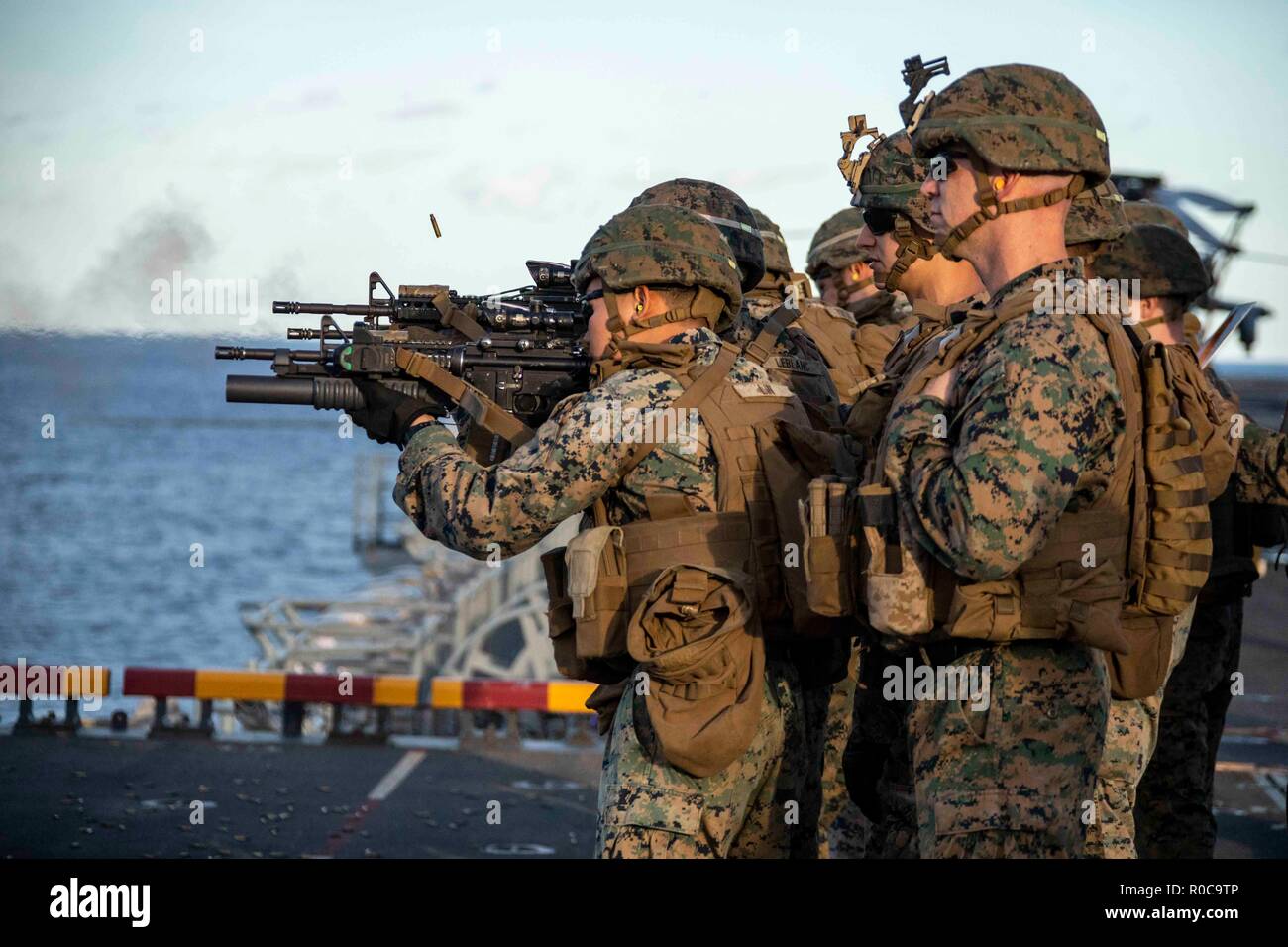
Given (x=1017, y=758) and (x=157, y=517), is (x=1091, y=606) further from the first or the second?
(x=157, y=517)

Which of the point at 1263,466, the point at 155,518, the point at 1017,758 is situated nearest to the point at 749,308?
the point at 1263,466

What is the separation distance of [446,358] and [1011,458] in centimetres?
246

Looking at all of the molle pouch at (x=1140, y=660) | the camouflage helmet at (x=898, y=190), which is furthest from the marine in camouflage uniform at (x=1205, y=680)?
the molle pouch at (x=1140, y=660)

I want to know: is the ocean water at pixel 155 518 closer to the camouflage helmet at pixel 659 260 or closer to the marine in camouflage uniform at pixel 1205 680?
the camouflage helmet at pixel 659 260

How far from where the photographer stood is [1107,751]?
201 inches

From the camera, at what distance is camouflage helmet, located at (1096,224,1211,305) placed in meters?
6.95

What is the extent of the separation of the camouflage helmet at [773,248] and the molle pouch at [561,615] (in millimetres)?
2345

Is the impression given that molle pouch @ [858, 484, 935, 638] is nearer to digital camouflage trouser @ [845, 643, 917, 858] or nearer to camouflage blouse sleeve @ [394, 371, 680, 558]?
digital camouflage trouser @ [845, 643, 917, 858]

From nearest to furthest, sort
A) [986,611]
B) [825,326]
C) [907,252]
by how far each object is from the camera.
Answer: [986,611]
[907,252]
[825,326]

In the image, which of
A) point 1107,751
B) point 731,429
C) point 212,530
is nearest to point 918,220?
point 731,429

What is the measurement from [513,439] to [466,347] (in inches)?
18.8

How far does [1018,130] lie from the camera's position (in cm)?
443

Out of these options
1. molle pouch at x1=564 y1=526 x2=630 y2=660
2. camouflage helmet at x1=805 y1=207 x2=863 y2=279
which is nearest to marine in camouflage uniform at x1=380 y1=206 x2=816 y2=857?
molle pouch at x1=564 y1=526 x2=630 y2=660
